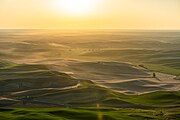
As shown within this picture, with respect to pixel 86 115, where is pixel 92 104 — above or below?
below

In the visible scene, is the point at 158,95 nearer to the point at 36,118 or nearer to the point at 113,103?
the point at 113,103

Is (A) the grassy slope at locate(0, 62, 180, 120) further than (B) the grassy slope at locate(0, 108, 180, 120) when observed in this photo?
Yes

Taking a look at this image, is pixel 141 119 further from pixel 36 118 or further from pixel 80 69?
pixel 80 69

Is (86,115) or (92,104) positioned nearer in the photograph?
(86,115)

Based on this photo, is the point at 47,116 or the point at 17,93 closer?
the point at 47,116

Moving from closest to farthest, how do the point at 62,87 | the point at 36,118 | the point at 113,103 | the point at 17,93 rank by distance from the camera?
the point at 36,118, the point at 113,103, the point at 17,93, the point at 62,87

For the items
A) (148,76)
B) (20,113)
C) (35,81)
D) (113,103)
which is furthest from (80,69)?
(20,113)

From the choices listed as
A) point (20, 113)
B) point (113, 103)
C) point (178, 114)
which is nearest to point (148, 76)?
point (113, 103)

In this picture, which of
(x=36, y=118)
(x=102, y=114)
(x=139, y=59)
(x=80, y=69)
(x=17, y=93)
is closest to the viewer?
(x=36, y=118)

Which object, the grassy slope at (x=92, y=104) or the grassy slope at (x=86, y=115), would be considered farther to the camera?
the grassy slope at (x=92, y=104)
